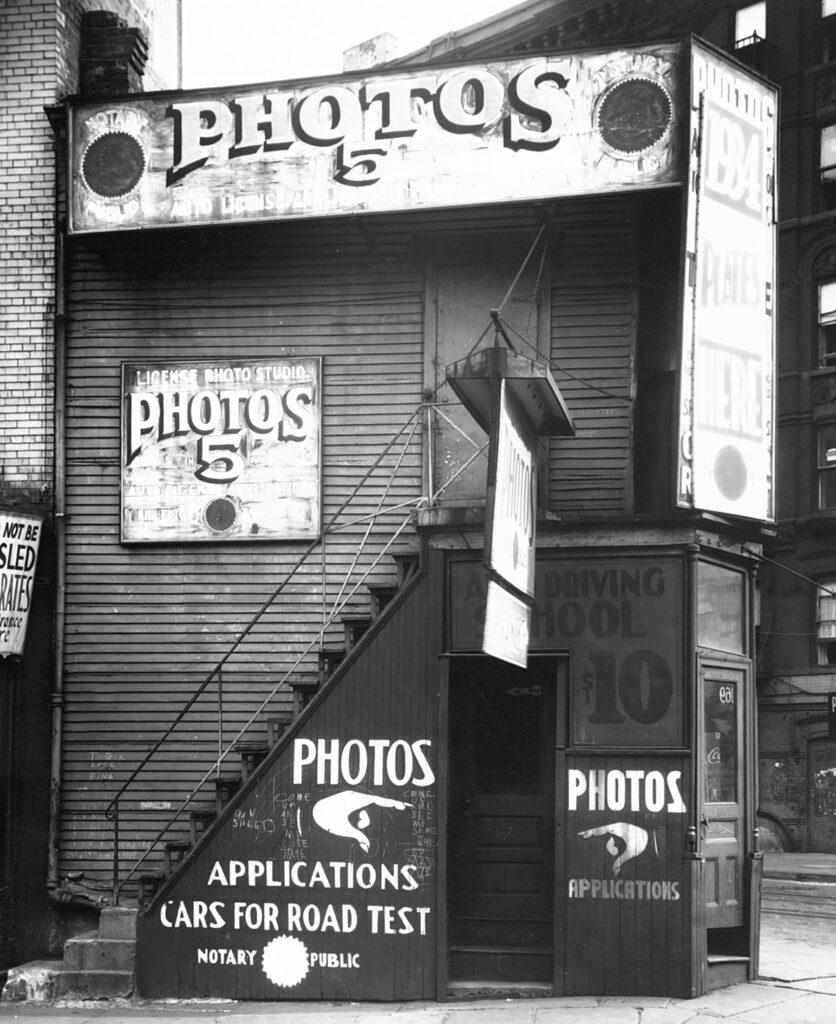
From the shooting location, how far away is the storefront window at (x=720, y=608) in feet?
36.3

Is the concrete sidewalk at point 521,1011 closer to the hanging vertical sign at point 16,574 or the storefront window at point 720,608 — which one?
the storefront window at point 720,608

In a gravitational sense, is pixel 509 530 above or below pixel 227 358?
below

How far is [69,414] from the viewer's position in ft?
41.7

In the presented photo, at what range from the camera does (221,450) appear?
1263 centimetres

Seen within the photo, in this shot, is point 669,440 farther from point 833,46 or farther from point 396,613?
point 833,46

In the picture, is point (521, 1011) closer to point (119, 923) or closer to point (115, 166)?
point (119, 923)

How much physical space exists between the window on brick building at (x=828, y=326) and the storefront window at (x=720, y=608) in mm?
21309

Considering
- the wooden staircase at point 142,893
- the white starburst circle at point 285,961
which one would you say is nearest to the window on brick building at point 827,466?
the wooden staircase at point 142,893

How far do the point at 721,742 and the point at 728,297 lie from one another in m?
3.80

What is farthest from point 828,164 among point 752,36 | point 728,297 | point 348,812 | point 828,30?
point 348,812

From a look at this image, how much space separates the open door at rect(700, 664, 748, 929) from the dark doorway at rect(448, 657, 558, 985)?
1.29 meters

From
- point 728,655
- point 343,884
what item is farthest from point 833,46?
point 343,884

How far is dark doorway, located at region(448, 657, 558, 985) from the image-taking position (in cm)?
1102

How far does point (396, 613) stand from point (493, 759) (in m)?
1.56
